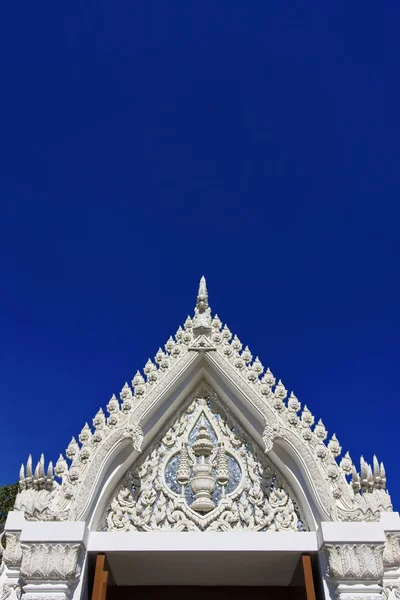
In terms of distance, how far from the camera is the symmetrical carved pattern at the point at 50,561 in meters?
6.65

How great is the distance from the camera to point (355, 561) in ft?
21.9

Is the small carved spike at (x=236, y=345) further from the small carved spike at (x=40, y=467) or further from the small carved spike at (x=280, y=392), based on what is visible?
the small carved spike at (x=40, y=467)

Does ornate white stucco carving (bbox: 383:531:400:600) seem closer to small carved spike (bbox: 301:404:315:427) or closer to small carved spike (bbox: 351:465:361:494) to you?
small carved spike (bbox: 351:465:361:494)

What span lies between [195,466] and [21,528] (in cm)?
248

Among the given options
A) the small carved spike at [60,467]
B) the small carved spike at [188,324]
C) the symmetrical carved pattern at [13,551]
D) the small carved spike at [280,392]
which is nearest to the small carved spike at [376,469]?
the small carved spike at [280,392]

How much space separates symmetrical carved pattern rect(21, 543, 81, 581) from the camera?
6652 millimetres

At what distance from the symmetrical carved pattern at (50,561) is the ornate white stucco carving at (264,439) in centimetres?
35

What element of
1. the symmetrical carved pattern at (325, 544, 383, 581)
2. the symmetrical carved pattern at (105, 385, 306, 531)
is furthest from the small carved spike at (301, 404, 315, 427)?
the symmetrical carved pattern at (325, 544, 383, 581)

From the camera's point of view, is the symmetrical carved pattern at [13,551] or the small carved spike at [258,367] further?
the small carved spike at [258,367]

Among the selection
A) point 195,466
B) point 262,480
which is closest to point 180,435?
point 195,466

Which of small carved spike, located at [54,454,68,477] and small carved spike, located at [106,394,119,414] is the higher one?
small carved spike, located at [106,394,119,414]

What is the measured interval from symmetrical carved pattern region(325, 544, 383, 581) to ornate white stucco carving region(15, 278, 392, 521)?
1.14 ft

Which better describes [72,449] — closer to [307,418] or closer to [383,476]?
[307,418]

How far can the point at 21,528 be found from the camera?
7332 mm
